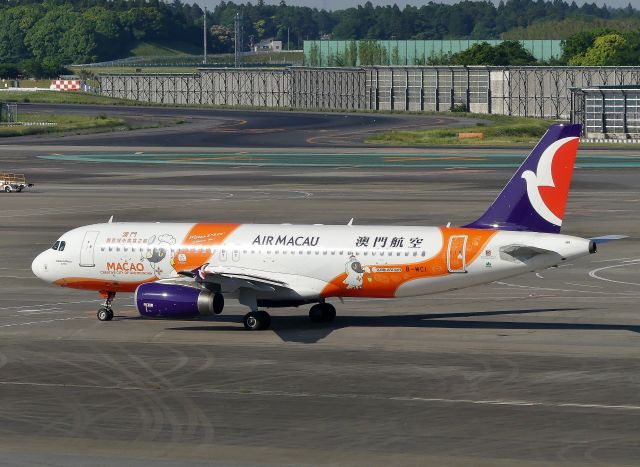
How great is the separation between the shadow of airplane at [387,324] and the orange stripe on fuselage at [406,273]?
6.37ft

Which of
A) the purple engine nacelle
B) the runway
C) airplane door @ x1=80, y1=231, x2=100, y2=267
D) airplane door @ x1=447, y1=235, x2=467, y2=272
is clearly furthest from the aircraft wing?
airplane door @ x1=447, y1=235, x2=467, y2=272

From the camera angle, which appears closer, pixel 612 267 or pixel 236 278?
pixel 236 278

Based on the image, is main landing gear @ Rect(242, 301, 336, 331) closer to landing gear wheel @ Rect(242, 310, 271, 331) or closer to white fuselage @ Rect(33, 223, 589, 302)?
landing gear wheel @ Rect(242, 310, 271, 331)

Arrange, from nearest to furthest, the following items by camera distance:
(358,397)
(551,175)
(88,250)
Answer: (358,397) < (551,175) < (88,250)

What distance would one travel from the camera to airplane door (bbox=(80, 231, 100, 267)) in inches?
1994

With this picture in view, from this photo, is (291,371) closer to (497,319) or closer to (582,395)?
(582,395)

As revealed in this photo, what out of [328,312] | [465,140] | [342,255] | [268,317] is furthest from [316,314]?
[465,140]

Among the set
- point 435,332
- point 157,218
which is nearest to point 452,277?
point 435,332

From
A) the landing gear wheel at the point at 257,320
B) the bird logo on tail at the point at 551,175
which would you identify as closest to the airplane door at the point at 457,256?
the bird logo on tail at the point at 551,175

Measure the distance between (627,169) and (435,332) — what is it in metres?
88.8

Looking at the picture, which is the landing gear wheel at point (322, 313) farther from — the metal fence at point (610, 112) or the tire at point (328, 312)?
the metal fence at point (610, 112)

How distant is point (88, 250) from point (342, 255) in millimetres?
10632

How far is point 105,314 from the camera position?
51.3 m

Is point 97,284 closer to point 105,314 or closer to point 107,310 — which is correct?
point 107,310
